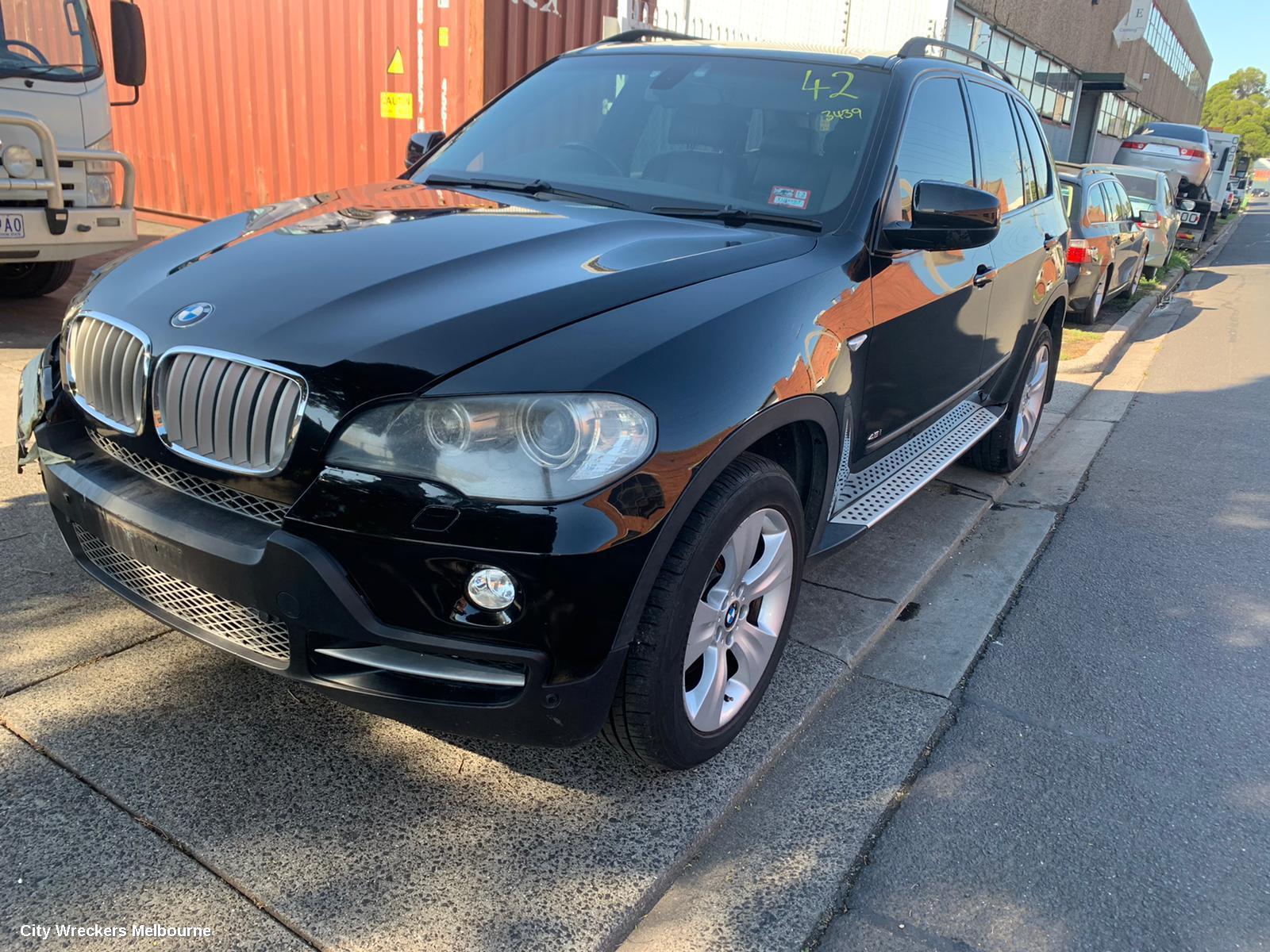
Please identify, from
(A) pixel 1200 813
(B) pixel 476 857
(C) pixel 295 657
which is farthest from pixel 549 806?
(A) pixel 1200 813

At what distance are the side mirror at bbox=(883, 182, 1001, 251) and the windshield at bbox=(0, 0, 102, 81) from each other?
19.8 ft

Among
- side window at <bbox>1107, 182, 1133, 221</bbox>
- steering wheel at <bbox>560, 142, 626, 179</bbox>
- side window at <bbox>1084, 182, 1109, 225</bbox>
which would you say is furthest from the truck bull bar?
side window at <bbox>1107, 182, 1133, 221</bbox>

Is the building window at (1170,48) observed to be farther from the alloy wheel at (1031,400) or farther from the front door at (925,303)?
the front door at (925,303)

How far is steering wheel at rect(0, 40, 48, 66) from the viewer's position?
6.46 m

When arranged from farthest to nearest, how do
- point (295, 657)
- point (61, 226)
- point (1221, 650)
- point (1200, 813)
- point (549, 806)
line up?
point (61, 226) < point (1221, 650) < point (1200, 813) < point (549, 806) < point (295, 657)

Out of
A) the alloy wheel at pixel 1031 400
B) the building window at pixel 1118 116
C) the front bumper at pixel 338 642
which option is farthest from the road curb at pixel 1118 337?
the building window at pixel 1118 116

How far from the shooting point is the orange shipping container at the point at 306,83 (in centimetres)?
871

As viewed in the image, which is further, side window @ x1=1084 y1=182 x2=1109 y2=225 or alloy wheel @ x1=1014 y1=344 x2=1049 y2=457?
side window @ x1=1084 y1=182 x2=1109 y2=225

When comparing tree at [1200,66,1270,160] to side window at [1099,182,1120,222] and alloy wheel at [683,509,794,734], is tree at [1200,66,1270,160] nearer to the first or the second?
side window at [1099,182,1120,222]

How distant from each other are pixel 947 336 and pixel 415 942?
9.29 feet

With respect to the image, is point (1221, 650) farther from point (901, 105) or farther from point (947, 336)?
point (901, 105)

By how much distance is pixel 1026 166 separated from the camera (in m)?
4.99

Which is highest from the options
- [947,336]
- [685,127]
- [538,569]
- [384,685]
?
[685,127]

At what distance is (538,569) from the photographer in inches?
79.6
